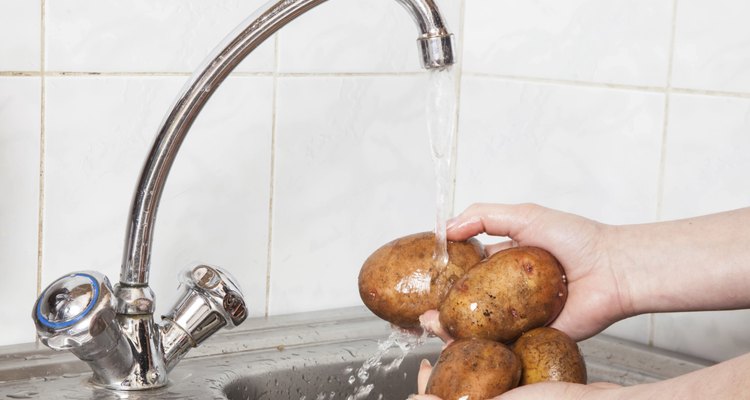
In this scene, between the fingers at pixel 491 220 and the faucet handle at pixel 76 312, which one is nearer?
the faucet handle at pixel 76 312

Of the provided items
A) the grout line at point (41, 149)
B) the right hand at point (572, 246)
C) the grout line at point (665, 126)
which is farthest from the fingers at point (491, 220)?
the grout line at point (41, 149)

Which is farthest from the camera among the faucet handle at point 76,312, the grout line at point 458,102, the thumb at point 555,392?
the grout line at point 458,102

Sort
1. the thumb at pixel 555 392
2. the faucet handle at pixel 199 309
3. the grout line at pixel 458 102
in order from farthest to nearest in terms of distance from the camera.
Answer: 1. the grout line at pixel 458 102
2. the faucet handle at pixel 199 309
3. the thumb at pixel 555 392

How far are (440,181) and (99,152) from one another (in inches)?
16.7

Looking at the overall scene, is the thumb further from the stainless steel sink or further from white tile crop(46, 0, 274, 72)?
white tile crop(46, 0, 274, 72)

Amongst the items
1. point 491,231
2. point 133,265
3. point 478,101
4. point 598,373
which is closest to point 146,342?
point 133,265

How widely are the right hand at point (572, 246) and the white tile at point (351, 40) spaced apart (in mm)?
372

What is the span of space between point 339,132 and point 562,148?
12.5 inches

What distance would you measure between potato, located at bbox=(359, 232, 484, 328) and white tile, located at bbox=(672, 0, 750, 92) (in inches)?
16.2

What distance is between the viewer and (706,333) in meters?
1.31

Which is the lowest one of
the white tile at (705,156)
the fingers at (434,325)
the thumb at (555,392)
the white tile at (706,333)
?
the white tile at (706,333)

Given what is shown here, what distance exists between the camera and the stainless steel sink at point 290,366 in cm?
114

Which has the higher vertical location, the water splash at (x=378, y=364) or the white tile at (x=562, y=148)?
the white tile at (x=562, y=148)

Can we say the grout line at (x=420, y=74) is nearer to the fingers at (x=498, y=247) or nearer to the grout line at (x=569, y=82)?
the grout line at (x=569, y=82)
